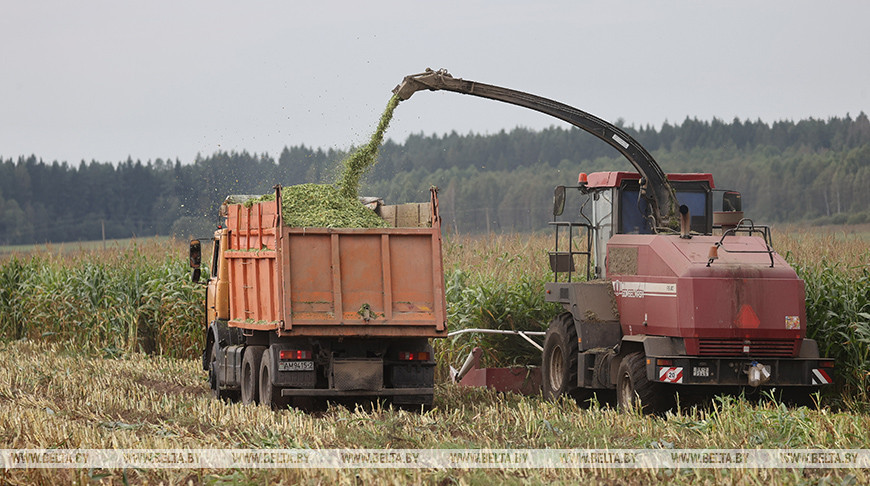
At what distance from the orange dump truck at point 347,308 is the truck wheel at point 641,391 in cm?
204

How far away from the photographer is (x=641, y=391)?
36.7 ft

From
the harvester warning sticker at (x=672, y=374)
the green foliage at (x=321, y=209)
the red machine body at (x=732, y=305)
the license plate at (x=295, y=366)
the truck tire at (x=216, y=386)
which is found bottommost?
the truck tire at (x=216, y=386)

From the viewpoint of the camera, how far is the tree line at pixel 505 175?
173 feet

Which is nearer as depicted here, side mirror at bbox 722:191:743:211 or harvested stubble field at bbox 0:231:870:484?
harvested stubble field at bbox 0:231:870:484

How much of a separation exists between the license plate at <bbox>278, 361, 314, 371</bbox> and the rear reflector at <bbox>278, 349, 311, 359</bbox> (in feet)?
0.18

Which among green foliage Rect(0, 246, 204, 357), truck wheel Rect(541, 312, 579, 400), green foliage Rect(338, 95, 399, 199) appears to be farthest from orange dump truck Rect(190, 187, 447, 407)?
green foliage Rect(0, 246, 204, 357)

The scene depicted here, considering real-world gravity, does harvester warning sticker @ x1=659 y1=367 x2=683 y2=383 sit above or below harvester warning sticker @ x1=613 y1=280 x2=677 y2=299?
below

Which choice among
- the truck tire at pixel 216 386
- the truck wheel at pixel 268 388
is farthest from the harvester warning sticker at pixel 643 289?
the truck tire at pixel 216 386

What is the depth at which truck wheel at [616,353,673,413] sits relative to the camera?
1116cm

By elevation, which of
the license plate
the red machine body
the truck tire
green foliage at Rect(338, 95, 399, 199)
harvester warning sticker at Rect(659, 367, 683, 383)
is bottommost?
the truck tire

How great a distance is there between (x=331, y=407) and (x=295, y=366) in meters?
0.58

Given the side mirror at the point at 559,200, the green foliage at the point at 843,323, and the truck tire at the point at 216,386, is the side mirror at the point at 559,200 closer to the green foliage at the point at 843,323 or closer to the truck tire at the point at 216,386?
the green foliage at the point at 843,323

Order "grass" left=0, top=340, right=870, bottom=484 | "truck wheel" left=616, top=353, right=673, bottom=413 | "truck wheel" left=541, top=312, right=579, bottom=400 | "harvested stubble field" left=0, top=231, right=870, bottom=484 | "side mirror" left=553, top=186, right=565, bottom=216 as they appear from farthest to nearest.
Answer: "truck wheel" left=541, top=312, right=579, bottom=400 < "side mirror" left=553, top=186, right=565, bottom=216 < "truck wheel" left=616, top=353, right=673, bottom=413 < "harvested stubble field" left=0, top=231, right=870, bottom=484 < "grass" left=0, top=340, right=870, bottom=484

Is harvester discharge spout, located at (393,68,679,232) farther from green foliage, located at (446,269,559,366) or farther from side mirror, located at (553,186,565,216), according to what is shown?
green foliage, located at (446,269,559,366)
